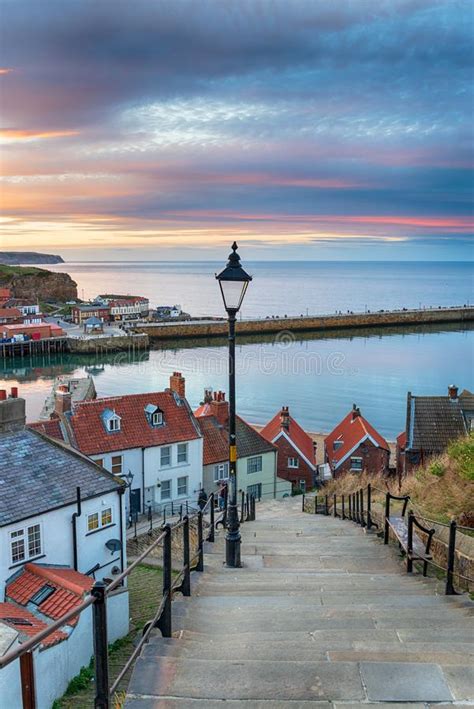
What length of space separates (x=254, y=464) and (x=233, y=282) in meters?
26.1

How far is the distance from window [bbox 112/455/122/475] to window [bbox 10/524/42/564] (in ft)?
39.7

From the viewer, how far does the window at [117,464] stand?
29.9 meters

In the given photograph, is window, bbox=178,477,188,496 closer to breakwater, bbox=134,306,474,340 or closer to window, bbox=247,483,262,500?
window, bbox=247,483,262,500

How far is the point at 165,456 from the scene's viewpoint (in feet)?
103

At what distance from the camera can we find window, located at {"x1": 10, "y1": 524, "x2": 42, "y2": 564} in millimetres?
16969

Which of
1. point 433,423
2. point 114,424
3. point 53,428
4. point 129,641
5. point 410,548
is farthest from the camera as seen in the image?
point 114,424

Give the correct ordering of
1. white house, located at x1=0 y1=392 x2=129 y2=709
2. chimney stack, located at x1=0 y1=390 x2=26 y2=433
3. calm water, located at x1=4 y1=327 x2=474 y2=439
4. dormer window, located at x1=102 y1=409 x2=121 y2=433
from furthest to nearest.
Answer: calm water, located at x1=4 y1=327 x2=474 y2=439
dormer window, located at x1=102 y1=409 x2=121 y2=433
chimney stack, located at x1=0 y1=390 x2=26 y2=433
white house, located at x1=0 y1=392 x2=129 y2=709

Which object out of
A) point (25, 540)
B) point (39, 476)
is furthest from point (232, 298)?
point (39, 476)

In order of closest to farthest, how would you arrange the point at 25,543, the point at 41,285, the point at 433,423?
the point at 25,543 < the point at 433,423 < the point at 41,285

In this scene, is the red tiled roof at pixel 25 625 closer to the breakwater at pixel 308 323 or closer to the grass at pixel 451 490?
the grass at pixel 451 490

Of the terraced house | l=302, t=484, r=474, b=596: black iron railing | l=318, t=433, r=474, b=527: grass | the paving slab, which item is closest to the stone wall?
the terraced house

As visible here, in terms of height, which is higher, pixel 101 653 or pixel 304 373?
pixel 101 653

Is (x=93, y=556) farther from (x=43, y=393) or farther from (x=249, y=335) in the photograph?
(x=249, y=335)

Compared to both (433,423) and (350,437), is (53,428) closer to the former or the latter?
(350,437)
